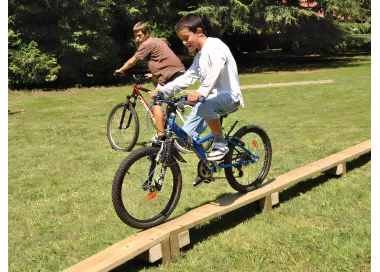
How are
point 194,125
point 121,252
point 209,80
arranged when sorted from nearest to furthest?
point 121,252 → point 209,80 → point 194,125

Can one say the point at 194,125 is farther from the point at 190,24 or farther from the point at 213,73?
the point at 190,24

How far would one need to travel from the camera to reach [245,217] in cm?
523

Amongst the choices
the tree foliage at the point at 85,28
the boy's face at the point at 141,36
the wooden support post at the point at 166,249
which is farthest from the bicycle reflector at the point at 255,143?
the tree foliage at the point at 85,28

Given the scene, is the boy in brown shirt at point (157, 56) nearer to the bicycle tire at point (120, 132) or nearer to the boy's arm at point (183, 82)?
the bicycle tire at point (120, 132)

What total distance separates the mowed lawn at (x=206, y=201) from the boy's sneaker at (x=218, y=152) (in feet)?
2.19

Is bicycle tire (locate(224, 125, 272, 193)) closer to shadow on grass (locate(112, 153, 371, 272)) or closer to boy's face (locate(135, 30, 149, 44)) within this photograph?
shadow on grass (locate(112, 153, 371, 272))

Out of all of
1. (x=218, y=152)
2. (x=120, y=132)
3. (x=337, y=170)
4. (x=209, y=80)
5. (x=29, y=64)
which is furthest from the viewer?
(x=29, y=64)

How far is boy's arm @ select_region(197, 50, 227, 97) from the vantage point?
4578mm

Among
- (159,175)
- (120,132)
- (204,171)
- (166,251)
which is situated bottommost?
(166,251)

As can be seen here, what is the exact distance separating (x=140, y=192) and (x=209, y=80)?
48.3 inches

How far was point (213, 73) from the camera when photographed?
15.1ft

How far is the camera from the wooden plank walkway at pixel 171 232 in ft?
12.1

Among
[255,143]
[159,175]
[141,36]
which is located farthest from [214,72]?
[141,36]

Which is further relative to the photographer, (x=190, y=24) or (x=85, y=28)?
(x=85, y=28)
